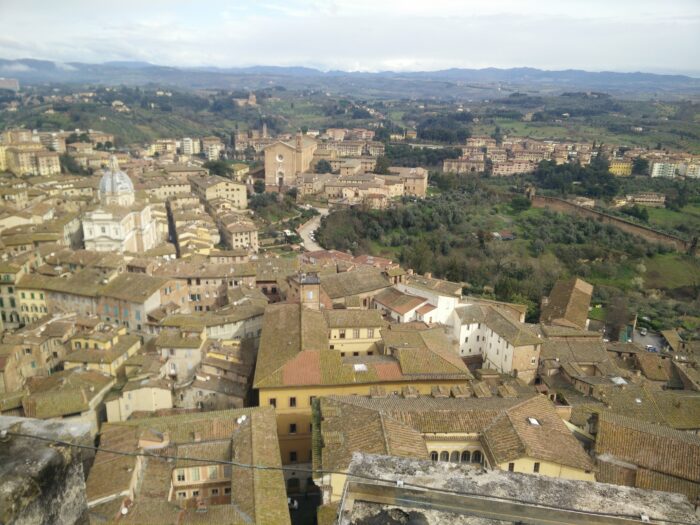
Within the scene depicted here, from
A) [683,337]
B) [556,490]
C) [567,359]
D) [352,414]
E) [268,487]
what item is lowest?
[683,337]

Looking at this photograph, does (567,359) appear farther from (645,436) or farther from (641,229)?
(641,229)

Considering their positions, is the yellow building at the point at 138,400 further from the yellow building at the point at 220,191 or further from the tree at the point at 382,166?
the tree at the point at 382,166

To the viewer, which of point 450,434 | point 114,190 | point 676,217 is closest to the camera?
point 450,434

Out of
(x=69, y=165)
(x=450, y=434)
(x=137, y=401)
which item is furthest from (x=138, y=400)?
(x=69, y=165)

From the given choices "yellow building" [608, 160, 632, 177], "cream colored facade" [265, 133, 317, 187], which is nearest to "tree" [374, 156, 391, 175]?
"cream colored facade" [265, 133, 317, 187]

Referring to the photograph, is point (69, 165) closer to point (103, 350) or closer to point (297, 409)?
point (103, 350)

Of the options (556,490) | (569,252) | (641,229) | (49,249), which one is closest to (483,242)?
(569,252)

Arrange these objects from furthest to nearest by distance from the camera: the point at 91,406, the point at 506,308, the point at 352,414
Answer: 1. the point at 506,308
2. the point at 91,406
3. the point at 352,414
